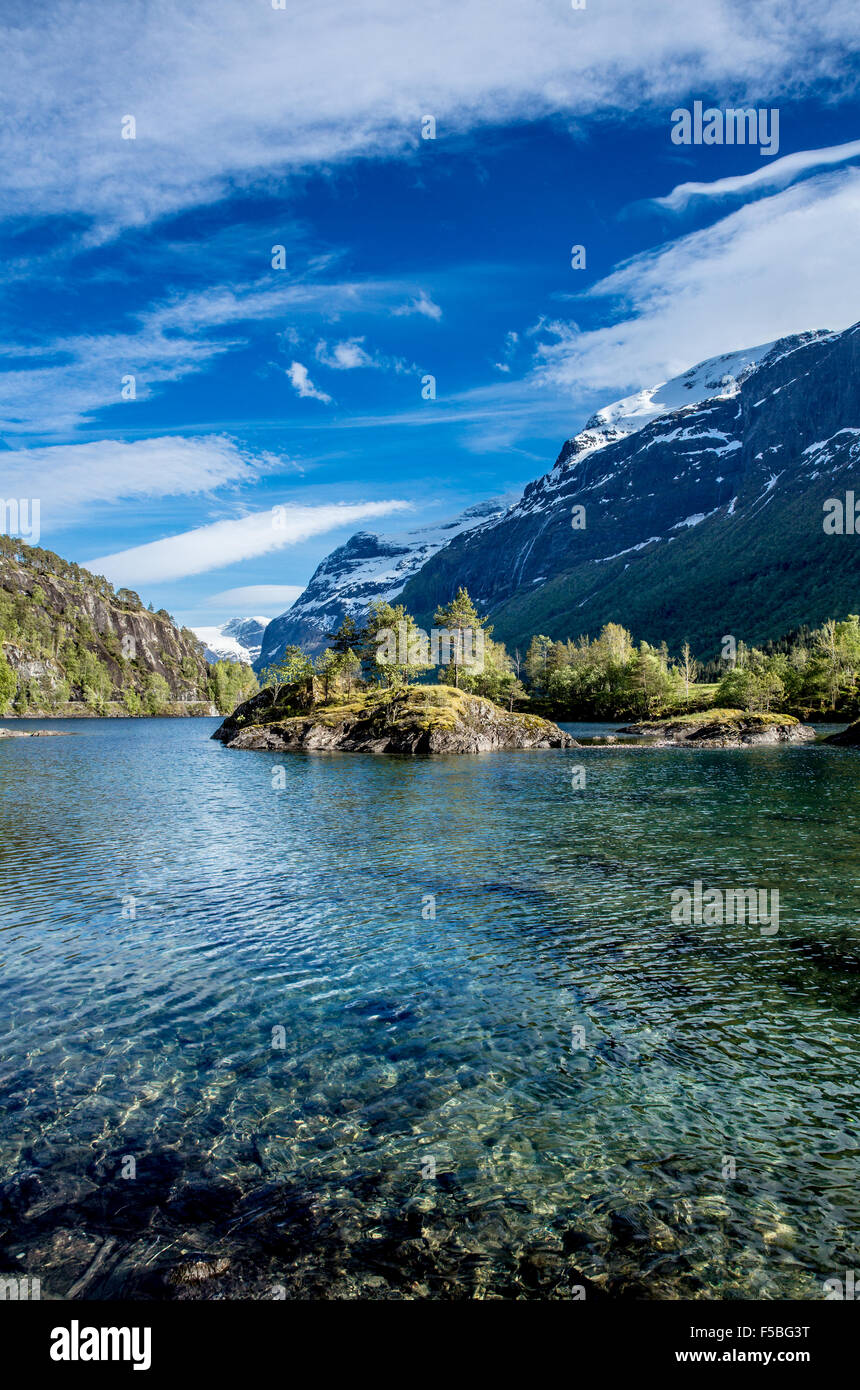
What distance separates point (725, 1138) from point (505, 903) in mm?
15754

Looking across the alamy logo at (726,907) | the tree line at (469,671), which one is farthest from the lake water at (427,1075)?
the tree line at (469,671)

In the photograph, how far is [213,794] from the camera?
6362 centimetres

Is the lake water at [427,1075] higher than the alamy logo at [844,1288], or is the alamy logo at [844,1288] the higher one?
the lake water at [427,1075]

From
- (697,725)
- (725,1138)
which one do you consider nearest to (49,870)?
(725,1138)

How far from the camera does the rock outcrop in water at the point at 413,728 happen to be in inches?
4348

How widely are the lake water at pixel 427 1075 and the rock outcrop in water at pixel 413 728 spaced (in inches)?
2872

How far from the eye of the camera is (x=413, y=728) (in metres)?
112

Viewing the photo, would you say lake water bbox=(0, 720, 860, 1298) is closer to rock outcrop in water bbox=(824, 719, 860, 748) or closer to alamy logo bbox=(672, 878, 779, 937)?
alamy logo bbox=(672, 878, 779, 937)

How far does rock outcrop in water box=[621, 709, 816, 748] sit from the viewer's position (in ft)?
405

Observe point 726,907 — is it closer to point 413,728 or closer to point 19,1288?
point 19,1288
